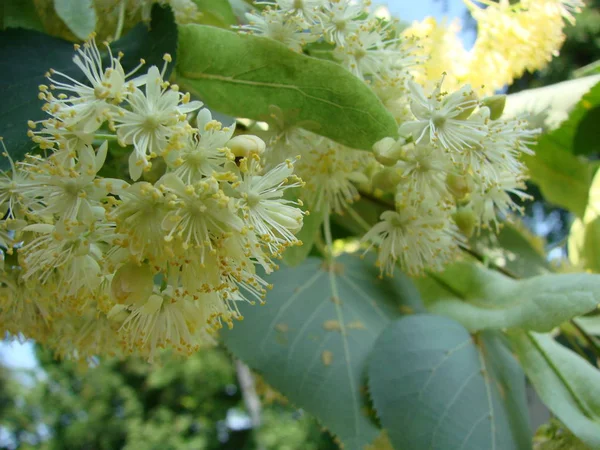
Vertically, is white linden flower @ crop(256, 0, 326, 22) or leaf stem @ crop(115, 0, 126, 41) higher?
white linden flower @ crop(256, 0, 326, 22)

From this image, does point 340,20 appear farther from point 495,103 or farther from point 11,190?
point 11,190

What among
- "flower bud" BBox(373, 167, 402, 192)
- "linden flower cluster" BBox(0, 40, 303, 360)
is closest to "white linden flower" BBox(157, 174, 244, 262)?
"linden flower cluster" BBox(0, 40, 303, 360)

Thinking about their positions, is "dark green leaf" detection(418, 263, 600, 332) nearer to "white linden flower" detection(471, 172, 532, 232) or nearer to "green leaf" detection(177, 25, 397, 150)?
"white linden flower" detection(471, 172, 532, 232)

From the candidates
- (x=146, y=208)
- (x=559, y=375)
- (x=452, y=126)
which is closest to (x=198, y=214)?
(x=146, y=208)

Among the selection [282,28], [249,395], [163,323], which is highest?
[282,28]

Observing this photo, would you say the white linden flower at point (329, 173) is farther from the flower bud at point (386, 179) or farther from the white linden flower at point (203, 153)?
the white linden flower at point (203, 153)

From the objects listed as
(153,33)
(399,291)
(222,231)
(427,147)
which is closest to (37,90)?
(153,33)

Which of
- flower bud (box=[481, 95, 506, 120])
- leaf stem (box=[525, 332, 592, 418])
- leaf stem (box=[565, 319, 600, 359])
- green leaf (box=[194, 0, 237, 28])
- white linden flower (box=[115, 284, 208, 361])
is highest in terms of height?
flower bud (box=[481, 95, 506, 120])
